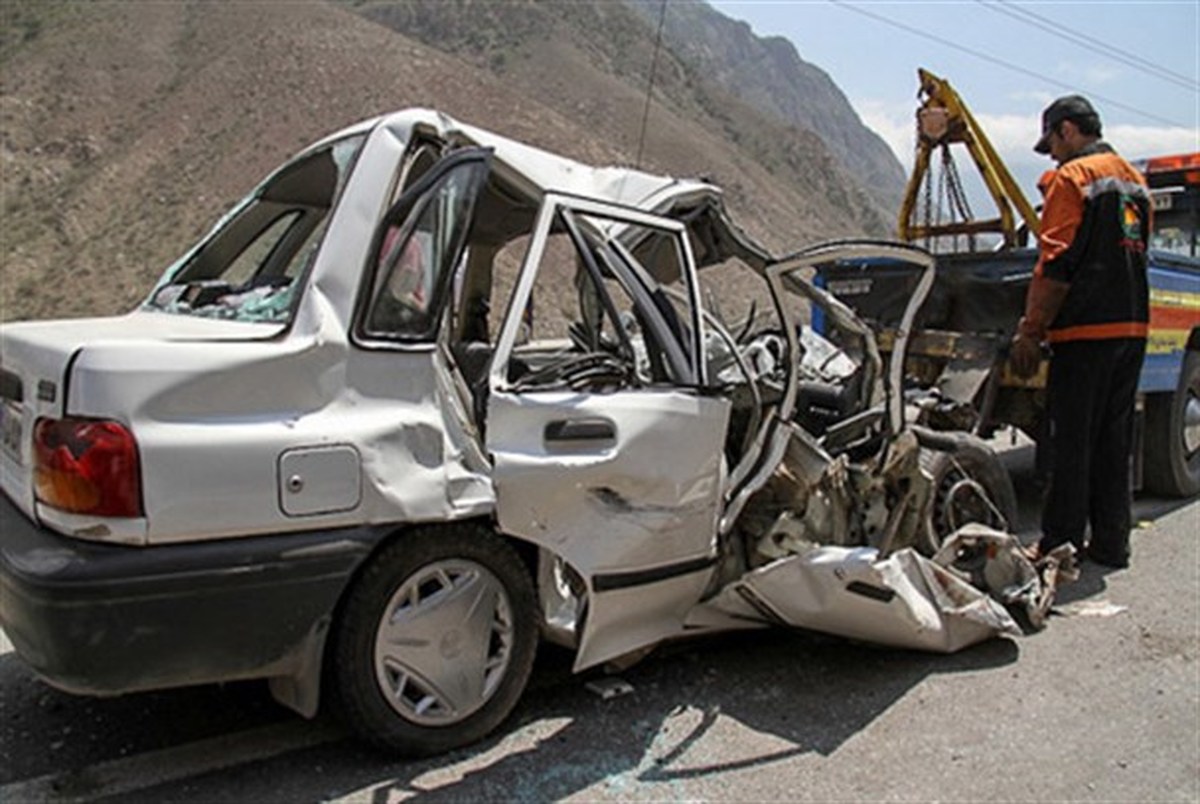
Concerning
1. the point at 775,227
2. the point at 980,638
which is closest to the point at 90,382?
the point at 980,638

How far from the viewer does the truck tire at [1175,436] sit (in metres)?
7.13

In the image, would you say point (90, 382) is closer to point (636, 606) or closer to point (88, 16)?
point (636, 606)

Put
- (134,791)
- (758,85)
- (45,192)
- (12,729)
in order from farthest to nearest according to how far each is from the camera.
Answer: (758,85) < (45,192) < (12,729) < (134,791)

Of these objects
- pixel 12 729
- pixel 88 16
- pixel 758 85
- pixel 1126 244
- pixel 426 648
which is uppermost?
pixel 758 85

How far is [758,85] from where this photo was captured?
98.4m

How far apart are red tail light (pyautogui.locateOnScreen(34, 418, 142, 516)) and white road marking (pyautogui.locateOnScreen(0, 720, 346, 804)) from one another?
3.15 feet

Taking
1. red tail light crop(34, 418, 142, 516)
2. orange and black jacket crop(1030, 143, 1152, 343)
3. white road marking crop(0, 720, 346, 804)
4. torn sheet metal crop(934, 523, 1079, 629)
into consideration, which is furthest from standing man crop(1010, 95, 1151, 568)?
red tail light crop(34, 418, 142, 516)

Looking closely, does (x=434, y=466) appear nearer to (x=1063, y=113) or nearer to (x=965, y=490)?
(x=965, y=490)

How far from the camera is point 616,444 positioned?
11.5 feet

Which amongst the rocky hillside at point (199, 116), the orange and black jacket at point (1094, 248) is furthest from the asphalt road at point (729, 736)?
the rocky hillside at point (199, 116)

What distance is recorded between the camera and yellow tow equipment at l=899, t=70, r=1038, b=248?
7918 millimetres

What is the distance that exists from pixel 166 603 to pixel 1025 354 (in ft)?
14.2

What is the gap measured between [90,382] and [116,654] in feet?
2.43

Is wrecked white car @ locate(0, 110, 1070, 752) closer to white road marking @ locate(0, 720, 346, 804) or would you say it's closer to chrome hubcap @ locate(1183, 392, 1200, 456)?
white road marking @ locate(0, 720, 346, 804)
